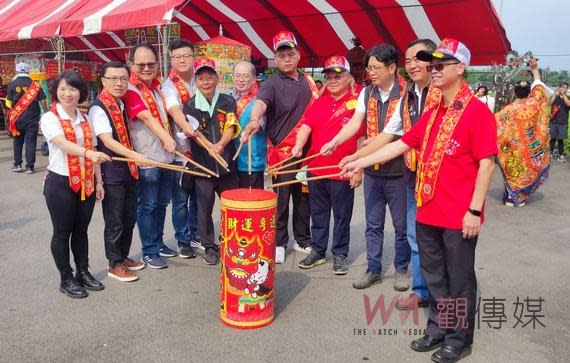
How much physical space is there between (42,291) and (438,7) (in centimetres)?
735

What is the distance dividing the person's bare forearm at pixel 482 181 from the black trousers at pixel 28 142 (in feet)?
26.1

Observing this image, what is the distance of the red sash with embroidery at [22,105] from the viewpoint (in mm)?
8508

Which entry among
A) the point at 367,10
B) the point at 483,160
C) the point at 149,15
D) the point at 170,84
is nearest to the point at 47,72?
the point at 149,15

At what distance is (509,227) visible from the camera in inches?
234

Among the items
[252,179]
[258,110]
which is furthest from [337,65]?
[252,179]

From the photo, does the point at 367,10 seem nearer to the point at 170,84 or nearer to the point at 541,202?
the point at 541,202

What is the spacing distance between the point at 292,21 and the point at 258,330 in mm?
8295

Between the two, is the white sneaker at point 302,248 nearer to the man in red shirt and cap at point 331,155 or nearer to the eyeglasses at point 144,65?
the man in red shirt and cap at point 331,155

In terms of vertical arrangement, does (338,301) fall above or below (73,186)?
below

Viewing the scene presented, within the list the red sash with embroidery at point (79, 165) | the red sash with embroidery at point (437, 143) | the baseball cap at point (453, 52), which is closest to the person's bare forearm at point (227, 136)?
the red sash with embroidery at point (79, 165)

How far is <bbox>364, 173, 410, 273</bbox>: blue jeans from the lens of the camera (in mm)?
3785

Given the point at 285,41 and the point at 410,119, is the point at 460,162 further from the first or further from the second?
the point at 285,41

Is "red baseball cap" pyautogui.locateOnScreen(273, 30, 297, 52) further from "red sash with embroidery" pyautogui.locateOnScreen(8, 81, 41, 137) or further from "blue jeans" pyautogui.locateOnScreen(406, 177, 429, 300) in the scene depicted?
"red sash with embroidery" pyautogui.locateOnScreen(8, 81, 41, 137)

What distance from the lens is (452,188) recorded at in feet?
8.86
